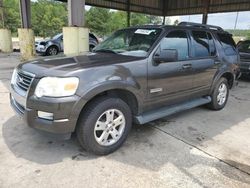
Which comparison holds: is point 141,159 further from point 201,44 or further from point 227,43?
point 227,43

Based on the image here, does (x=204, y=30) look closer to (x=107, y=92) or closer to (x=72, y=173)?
(x=107, y=92)

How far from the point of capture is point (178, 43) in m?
4.15

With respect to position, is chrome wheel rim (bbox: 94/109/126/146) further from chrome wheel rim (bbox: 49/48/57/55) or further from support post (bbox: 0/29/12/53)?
support post (bbox: 0/29/12/53)

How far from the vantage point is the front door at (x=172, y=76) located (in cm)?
364

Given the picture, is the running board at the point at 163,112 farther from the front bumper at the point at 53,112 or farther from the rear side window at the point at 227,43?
the rear side window at the point at 227,43

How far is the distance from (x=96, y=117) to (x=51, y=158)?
0.81 m

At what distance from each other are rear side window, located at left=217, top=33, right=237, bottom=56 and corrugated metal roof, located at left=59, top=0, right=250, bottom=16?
1250 centimetres

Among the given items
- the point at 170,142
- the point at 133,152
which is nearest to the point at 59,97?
the point at 133,152

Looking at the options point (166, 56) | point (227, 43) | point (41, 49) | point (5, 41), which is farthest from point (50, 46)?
point (166, 56)

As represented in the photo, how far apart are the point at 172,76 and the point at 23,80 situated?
2258 mm

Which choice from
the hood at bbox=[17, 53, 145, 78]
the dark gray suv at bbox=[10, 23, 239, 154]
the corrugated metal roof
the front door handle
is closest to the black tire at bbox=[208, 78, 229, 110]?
the dark gray suv at bbox=[10, 23, 239, 154]

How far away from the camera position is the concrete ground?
2.73 m

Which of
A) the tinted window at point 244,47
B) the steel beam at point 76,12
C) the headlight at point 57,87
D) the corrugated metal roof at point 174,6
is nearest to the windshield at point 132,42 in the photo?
the headlight at point 57,87

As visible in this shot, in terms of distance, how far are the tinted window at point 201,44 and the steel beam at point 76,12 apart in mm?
3992
